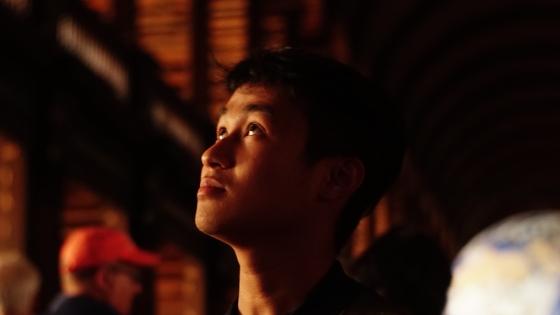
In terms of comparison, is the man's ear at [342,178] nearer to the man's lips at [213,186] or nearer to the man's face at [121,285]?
the man's lips at [213,186]

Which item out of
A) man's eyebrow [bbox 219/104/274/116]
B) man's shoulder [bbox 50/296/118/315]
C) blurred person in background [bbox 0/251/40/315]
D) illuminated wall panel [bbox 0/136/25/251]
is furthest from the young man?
illuminated wall panel [bbox 0/136/25/251]

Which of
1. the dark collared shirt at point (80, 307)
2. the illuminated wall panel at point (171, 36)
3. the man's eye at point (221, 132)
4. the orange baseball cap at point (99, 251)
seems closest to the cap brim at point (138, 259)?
the orange baseball cap at point (99, 251)

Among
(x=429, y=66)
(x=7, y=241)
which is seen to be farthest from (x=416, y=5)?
(x=7, y=241)

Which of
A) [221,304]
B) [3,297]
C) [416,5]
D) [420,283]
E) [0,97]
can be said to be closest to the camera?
[420,283]

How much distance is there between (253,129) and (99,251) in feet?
11.3

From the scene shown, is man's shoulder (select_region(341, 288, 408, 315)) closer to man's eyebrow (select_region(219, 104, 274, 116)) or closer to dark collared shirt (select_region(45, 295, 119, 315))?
man's eyebrow (select_region(219, 104, 274, 116))

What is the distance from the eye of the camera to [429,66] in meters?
30.0

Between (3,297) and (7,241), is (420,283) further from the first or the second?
(7,241)

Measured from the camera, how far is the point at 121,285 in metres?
6.25

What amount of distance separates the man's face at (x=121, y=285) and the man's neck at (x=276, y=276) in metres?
3.40

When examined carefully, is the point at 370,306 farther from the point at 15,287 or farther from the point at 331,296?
the point at 15,287

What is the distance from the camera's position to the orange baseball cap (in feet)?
20.4

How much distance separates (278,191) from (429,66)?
27.3 m

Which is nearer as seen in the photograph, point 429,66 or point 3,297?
point 3,297
